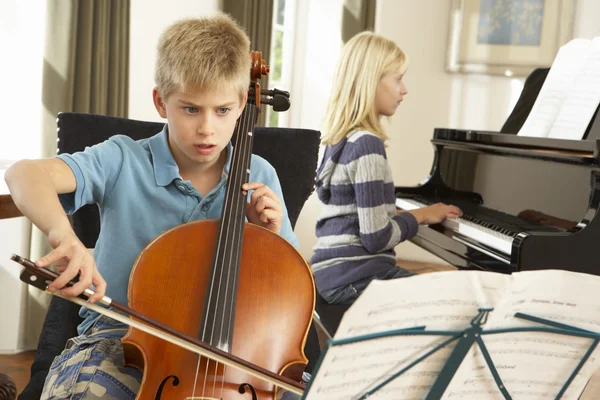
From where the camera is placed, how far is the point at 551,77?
8.95 feet

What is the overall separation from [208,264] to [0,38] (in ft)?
6.05

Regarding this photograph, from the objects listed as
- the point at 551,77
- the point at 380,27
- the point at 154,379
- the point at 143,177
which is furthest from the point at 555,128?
the point at 380,27

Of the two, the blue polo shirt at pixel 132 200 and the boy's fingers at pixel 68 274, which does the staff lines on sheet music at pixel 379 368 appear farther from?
the blue polo shirt at pixel 132 200

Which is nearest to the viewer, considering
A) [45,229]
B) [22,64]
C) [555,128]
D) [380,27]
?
[45,229]

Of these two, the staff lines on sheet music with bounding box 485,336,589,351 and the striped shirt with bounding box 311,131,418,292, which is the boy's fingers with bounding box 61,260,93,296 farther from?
the striped shirt with bounding box 311,131,418,292

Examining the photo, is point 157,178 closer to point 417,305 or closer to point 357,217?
point 417,305

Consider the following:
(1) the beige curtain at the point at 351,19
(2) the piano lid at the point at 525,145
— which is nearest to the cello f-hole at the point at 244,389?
(2) the piano lid at the point at 525,145

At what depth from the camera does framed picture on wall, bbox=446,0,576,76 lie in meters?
5.19

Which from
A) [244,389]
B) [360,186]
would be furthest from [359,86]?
[244,389]

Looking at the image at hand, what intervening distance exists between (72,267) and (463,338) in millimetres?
508

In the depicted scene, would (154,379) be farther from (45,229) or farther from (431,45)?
(431,45)

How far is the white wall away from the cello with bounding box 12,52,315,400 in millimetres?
2020

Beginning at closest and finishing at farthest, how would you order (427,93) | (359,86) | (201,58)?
(201,58), (359,86), (427,93)

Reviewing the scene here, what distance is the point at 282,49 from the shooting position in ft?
16.3
